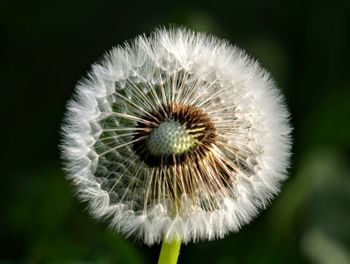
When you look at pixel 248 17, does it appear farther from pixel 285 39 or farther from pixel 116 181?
pixel 116 181

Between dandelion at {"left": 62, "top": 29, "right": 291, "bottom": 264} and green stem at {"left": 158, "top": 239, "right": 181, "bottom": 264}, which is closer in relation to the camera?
green stem at {"left": 158, "top": 239, "right": 181, "bottom": 264}

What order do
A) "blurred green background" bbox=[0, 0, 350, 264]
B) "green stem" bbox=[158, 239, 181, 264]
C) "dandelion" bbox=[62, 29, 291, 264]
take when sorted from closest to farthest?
"green stem" bbox=[158, 239, 181, 264] < "dandelion" bbox=[62, 29, 291, 264] < "blurred green background" bbox=[0, 0, 350, 264]

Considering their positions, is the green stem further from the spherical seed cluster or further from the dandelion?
the spherical seed cluster

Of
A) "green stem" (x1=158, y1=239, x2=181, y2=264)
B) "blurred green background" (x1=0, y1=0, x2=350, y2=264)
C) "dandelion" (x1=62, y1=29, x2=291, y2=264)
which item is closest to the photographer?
"green stem" (x1=158, y1=239, x2=181, y2=264)

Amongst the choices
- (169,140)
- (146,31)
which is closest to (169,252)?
(169,140)

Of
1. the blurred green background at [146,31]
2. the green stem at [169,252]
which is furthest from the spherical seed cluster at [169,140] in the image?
the blurred green background at [146,31]

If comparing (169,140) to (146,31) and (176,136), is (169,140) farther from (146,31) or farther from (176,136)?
(146,31)

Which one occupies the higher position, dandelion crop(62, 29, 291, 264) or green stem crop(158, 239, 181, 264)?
dandelion crop(62, 29, 291, 264)

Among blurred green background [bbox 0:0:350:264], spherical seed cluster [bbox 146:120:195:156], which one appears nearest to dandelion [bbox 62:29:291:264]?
spherical seed cluster [bbox 146:120:195:156]
